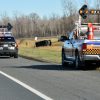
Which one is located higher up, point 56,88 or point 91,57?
point 91,57

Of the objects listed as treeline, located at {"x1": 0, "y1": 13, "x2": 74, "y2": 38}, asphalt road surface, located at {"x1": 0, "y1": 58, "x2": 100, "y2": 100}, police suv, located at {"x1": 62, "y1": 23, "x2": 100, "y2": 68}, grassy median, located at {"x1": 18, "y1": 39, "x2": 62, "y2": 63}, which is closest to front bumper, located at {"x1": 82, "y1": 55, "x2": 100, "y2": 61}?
police suv, located at {"x1": 62, "y1": 23, "x2": 100, "y2": 68}

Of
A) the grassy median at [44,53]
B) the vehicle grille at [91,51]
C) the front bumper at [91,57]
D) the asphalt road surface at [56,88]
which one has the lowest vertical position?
the grassy median at [44,53]

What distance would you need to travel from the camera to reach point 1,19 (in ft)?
473

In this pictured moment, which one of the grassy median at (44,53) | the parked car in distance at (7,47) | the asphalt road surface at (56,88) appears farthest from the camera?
the parked car in distance at (7,47)

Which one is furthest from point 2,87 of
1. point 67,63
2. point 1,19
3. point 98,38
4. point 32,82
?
point 1,19

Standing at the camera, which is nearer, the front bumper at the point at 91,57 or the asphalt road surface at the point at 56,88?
the asphalt road surface at the point at 56,88

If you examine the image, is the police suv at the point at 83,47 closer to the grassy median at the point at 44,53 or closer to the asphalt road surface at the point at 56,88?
the asphalt road surface at the point at 56,88

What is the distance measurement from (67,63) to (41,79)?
24.8 feet

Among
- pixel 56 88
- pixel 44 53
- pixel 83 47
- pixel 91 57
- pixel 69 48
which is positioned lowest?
pixel 44 53

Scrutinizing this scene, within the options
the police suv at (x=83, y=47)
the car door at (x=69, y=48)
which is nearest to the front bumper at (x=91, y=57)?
the police suv at (x=83, y=47)

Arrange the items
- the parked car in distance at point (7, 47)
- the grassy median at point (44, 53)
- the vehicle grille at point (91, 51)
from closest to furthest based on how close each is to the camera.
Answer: the vehicle grille at point (91, 51) < the grassy median at point (44, 53) < the parked car in distance at point (7, 47)

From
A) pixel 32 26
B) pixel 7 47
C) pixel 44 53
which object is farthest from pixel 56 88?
pixel 32 26

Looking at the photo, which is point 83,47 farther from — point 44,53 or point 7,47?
point 44,53

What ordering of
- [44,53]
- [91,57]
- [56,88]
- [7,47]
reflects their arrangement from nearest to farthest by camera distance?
[56,88]
[91,57]
[7,47]
[44,53]
